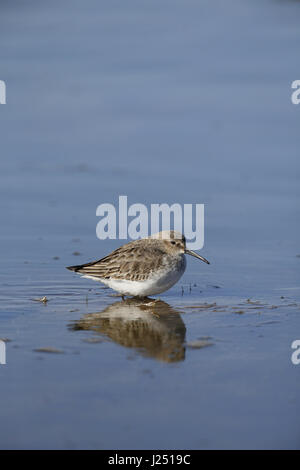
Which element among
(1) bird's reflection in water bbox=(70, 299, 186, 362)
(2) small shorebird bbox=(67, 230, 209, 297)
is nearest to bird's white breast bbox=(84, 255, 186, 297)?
(2) small shorebird bbox=(67, 230, 209, 297)

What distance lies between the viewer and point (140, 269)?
934 centimetres

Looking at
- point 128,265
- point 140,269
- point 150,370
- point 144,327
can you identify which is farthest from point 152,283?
point 150,370

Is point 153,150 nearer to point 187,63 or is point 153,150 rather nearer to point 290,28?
point 187,63

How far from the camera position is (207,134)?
50.3 ft

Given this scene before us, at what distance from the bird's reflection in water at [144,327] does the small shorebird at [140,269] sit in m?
0.19

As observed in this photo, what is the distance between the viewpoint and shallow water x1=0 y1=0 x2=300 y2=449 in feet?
19.4

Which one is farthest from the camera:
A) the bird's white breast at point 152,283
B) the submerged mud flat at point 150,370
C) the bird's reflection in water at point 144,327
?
the bird's white breast at point 152,283

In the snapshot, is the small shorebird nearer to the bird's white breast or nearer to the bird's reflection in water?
the bird's white breast

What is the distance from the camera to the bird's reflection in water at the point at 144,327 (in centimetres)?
727

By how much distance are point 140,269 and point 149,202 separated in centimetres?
308

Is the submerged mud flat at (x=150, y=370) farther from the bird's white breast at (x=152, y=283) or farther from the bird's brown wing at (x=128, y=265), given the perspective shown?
the bird's brown wing at (x=128, y=265)

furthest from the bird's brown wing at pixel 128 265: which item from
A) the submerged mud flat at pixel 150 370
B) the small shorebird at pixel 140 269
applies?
the submerged mud flat at pixel 150 370

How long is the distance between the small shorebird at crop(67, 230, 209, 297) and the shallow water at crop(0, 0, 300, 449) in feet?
0.67
